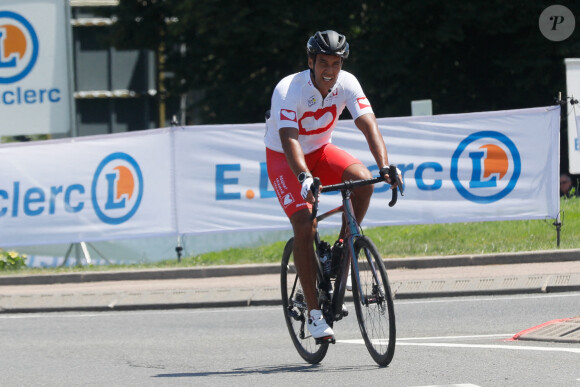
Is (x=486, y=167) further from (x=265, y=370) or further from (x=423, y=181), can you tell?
(x=265, y=370)

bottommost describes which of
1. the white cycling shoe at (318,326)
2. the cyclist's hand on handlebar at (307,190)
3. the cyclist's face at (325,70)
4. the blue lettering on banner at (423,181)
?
the white cycling shoe at (318,326)

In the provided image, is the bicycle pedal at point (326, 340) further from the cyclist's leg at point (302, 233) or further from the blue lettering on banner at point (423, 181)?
the blue lettering on banner at point (423, 181)

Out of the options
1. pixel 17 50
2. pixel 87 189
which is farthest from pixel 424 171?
pixel 17 50

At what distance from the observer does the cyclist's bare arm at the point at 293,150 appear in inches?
266

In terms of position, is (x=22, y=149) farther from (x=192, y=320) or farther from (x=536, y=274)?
(x=536, y=274)

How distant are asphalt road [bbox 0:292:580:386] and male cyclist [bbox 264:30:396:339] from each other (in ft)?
1.88

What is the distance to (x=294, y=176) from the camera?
7.18 m

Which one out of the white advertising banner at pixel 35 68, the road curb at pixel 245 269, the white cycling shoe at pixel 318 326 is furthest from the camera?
the white advertising banner at pixel 35 68

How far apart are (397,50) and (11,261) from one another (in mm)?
11255

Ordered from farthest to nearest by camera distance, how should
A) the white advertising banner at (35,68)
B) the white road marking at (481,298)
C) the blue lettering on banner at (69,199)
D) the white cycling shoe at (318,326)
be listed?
the white advertising banner at (35,68)
the blue lettering on banner at (69,199)
the white road marking at (481,298)
the white cycling shoe at (318,326)

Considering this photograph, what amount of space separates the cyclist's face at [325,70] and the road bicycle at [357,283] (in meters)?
0.64

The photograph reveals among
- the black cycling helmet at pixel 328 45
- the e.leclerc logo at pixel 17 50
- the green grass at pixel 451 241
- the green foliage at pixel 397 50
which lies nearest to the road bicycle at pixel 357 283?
the black cycling helmet at pixel 328 45

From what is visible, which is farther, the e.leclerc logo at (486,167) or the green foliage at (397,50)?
the green foliage at (397,50)

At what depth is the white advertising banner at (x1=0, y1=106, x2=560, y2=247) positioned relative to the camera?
13.6 meters
